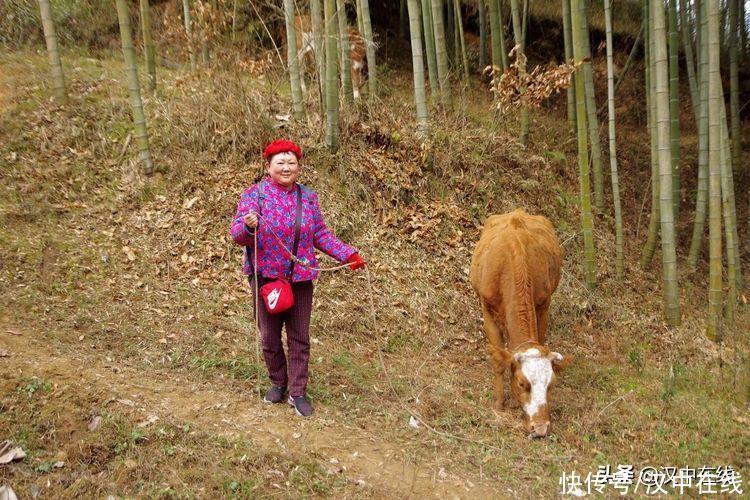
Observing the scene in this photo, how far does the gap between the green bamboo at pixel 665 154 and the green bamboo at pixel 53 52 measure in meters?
7.05

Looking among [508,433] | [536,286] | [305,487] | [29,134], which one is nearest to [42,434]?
[305,487]

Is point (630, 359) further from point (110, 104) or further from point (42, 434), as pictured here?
point (110, 104)

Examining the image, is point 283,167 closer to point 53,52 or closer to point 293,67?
point 293,67

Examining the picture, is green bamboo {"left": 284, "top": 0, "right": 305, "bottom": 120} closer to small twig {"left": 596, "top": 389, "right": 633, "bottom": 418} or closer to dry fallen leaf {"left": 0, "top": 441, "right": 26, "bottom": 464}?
small twig {"left": 596, "top": 389, "right": 633, "bottom": 418}

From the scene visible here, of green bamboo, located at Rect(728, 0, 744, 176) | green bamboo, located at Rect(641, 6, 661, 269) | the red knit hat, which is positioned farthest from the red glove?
green bamboo, located at Rect(728, 0, 744, 176)

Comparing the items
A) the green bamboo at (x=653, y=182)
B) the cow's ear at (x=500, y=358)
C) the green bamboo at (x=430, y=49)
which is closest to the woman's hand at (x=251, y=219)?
the cow's ear at (x=500, y=358)

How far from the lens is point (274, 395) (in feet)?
13.5

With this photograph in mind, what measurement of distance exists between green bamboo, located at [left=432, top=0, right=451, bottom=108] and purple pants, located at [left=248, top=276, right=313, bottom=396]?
5.66 metres

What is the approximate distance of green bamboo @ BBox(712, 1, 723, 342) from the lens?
18.1 ft

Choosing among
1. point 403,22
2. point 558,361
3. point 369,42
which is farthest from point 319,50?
point 403,22

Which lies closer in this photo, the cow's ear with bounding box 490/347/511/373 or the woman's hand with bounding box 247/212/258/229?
the woman's hand with bounding box 247/212/258/229

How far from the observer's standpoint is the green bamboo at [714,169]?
5508 millimetres

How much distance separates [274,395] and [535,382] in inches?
76.3

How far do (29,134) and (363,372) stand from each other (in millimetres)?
5093
